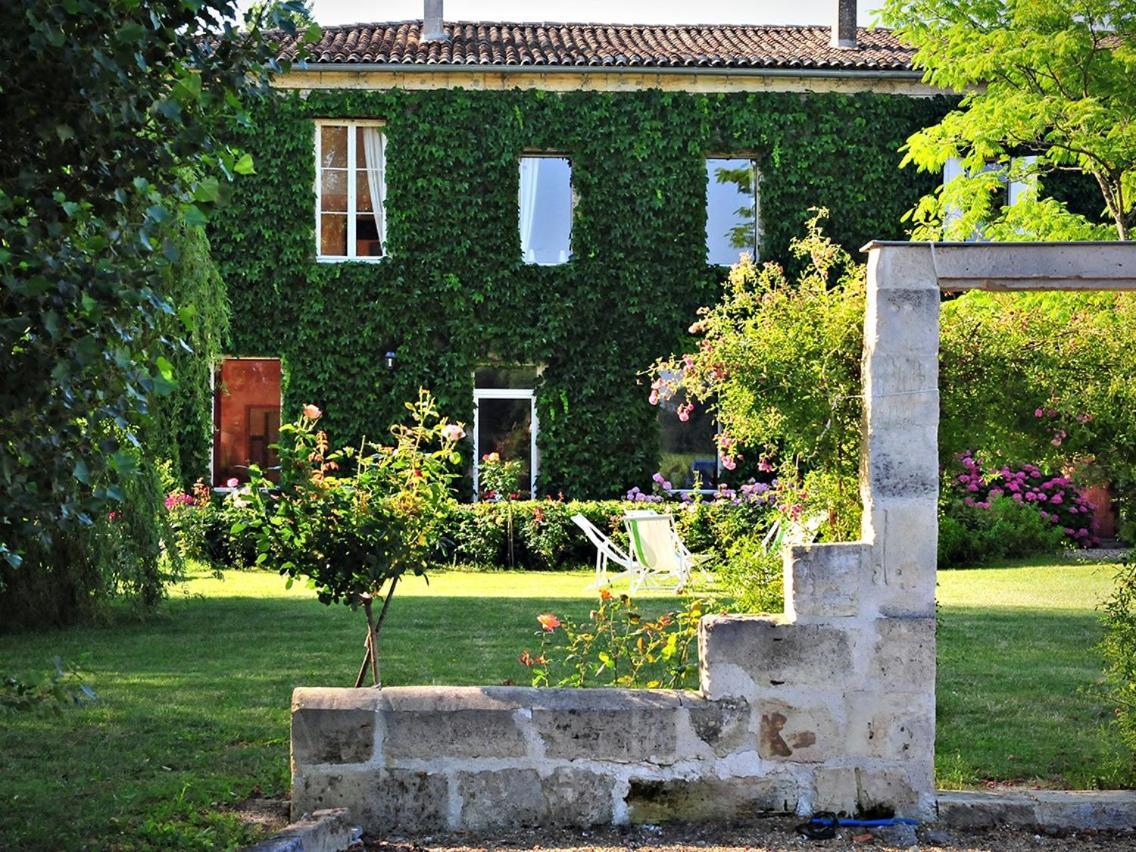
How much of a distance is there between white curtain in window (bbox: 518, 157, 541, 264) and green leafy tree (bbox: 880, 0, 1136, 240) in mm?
6714

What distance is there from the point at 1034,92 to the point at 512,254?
7.87 meters

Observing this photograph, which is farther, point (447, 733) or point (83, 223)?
point (447, 733)

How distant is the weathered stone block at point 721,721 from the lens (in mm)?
5559

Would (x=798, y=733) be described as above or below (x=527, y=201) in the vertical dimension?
below

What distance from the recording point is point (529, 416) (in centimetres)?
1925

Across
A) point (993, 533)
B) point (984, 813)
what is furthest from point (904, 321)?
point (993, 533)

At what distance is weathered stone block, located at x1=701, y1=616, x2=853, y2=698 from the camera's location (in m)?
5.56

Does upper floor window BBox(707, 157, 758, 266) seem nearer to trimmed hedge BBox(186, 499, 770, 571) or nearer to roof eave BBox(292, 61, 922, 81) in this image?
roof eave BBox(292, 61, 922, 81)

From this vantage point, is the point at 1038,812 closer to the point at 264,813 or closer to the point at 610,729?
the point at 610,729

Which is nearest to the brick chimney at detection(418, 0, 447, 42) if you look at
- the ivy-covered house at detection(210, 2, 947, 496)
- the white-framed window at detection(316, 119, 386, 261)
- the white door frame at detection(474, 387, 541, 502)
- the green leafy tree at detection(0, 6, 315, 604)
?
the ivy-covered house at detection(210, 2, 947, 496)

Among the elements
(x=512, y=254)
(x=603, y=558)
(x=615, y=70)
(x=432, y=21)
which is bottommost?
(x=603, y=558)

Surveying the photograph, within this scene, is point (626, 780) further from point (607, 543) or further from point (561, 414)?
point (561, 414)

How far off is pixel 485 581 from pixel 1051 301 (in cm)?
642

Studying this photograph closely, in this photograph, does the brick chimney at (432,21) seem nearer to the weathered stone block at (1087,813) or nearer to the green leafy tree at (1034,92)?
the green leafy tree at (1034,92)
